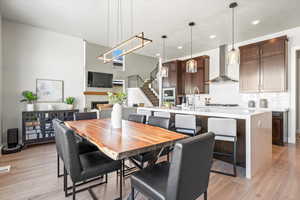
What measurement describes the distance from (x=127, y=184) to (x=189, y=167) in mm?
1437

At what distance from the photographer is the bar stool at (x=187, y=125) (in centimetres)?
264

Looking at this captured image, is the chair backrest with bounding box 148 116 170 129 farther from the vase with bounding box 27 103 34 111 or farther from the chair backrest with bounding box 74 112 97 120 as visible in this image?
the vase with bounding box 27 103 34 111

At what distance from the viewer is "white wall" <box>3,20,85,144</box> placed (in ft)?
12.3

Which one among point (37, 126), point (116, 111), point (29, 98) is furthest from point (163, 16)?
point (37, 126)

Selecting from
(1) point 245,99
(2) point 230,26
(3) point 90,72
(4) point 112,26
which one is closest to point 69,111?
(3) point 90,72

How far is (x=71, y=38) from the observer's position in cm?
470

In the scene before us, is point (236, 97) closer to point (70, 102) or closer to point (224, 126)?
point (224, 126)

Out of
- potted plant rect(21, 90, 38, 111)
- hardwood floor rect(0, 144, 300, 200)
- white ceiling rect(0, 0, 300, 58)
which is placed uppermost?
white ceiling rect(0, 0, 300, 58)

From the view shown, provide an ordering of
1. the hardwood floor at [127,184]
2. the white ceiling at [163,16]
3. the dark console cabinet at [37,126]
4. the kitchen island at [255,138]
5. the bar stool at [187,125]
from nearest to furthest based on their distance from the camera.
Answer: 1. the hardwood floor at [127,184]
2. the kitchen island at [255,138]
3. the bar stool at [187,125]
4. the white ceiling at [163,16]
5. the dark console cabinet at [37,126]

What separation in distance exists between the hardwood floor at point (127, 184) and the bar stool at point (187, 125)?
0.76m

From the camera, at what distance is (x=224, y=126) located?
2320 millimetres

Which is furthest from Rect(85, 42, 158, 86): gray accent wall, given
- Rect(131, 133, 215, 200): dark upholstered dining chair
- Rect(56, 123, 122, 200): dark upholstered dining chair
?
Rect(131, 133, 215, 200): dark upholstered dining chair

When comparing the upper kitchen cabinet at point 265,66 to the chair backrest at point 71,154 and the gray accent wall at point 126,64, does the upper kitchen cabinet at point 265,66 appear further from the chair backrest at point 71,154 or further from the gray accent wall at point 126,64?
the chair backrest at point 71,154

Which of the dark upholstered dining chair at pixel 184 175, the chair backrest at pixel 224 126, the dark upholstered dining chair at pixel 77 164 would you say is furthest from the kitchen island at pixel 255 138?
the dark upholstered dining chair at pixel 77 164
